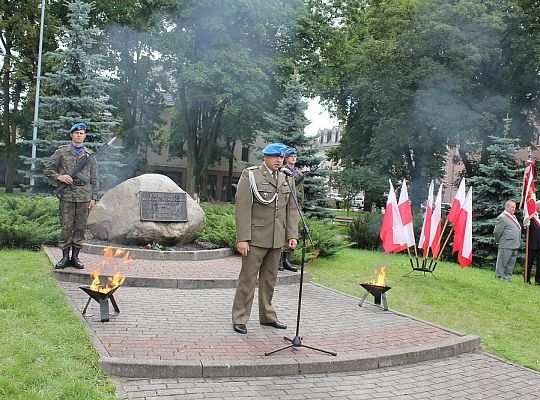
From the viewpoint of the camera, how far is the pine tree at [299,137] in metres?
16.6

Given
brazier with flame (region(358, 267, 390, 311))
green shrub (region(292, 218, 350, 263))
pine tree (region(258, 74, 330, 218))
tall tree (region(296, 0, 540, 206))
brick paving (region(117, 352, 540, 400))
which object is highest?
tall tree (region(296, 0, 540, 206))

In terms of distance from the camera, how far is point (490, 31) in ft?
77.8

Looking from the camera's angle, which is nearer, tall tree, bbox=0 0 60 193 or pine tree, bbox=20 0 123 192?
pine tree, bbox=20 0 123 192

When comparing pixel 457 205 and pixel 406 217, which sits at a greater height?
pixel 457 205

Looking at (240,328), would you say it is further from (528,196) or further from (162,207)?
(528,196)

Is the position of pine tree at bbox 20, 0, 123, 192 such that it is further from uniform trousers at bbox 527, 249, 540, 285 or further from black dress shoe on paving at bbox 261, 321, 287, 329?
uniform trousers at bbox 527, 249, 540, 285

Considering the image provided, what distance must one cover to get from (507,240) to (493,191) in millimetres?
4868

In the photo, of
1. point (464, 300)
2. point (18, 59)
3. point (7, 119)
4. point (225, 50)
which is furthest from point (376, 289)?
point (7, 119)

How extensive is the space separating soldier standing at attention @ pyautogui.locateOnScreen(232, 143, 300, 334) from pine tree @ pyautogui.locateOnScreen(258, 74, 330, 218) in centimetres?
1020

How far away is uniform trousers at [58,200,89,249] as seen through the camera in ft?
27.1

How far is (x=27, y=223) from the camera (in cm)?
1120

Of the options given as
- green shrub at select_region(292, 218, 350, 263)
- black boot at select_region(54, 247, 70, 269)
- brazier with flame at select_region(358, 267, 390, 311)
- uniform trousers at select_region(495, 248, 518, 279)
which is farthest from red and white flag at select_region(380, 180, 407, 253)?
black boot at select_region(54, 247, 70, 269)

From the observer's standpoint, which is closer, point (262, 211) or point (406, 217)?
point (262, 211)

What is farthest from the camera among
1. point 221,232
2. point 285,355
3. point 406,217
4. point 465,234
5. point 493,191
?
point 493,191
